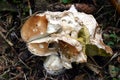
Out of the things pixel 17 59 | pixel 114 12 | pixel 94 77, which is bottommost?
pixel 94 77

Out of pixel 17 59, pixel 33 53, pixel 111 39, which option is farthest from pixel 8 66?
pixel 111 39

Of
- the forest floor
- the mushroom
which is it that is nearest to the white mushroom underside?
the mushroom

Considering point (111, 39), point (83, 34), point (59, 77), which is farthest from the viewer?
point (111, 39)

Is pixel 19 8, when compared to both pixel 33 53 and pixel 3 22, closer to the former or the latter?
pixel 3 22

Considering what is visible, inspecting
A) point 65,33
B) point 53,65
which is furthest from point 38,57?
point 65,33

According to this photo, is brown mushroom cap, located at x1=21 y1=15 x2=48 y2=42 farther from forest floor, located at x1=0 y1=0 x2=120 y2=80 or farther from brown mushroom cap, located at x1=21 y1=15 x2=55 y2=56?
forest floor, located at x1=0 y1=0 x2=120 y2=80

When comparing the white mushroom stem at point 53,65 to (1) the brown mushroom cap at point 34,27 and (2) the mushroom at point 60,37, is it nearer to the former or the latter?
(2) the mushroom at point 60,37
